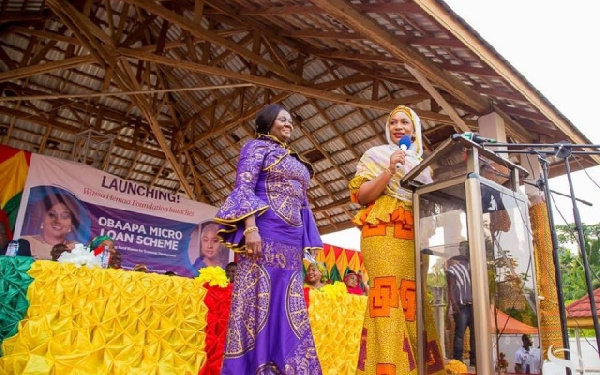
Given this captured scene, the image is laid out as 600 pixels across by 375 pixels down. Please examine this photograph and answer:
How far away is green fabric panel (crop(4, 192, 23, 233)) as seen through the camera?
7.00 m

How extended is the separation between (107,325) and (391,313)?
162 centimetres

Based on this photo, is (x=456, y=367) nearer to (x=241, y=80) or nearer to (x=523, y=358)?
(x=523, y=358)

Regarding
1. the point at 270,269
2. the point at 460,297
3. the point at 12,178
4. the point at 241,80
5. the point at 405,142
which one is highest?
the point at 241,80

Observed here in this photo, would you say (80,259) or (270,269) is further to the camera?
(80,259)

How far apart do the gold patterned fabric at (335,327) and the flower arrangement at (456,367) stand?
1963 mm

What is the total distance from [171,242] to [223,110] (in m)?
3.77

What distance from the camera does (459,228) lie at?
68.9 inches

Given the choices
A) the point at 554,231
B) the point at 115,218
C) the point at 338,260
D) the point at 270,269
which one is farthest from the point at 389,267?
the point at 338,260

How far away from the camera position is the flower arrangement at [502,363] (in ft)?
5.11

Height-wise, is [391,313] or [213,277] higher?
[213,277]

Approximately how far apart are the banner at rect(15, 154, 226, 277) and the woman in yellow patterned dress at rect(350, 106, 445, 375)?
20.0 feet

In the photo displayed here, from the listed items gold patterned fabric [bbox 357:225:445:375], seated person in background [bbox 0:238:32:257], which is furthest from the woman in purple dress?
seated person in background [bbox 0:238:32:257]

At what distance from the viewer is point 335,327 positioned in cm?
394

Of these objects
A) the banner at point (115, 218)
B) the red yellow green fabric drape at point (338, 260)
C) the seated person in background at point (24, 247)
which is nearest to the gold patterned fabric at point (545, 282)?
the banner at point (115, 218)
